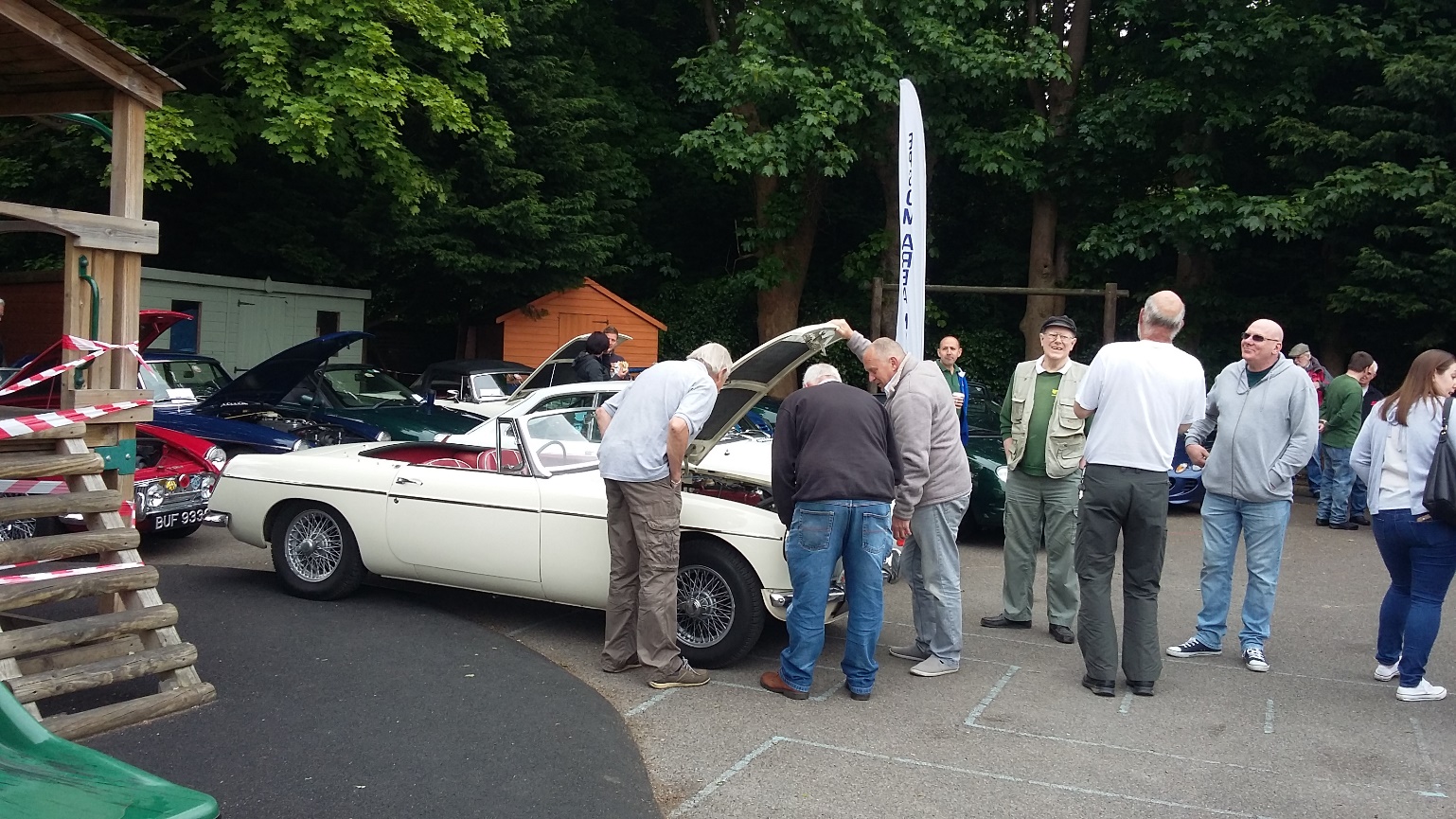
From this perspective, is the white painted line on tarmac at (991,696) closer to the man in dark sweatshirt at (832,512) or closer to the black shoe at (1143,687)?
the man in dark sweatshirt at (832,512)

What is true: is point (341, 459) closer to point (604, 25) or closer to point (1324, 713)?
point (1324, 713)

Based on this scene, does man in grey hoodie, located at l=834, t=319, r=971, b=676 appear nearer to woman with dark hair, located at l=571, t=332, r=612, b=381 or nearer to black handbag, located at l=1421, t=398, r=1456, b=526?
black handbag, located at l=1421, t=398, r=1456, b=526

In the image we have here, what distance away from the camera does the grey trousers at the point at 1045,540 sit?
7.00 meters

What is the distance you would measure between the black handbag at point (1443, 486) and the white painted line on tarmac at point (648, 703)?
12.7 ft

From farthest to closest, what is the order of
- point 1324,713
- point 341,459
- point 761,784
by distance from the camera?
point 341,459
point 1324,713
point 761,784

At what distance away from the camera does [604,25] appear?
2555 cm

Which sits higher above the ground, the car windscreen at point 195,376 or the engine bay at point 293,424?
the car windscreen at point 195,376

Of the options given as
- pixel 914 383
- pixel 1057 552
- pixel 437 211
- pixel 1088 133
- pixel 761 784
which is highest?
pixel 1088 133

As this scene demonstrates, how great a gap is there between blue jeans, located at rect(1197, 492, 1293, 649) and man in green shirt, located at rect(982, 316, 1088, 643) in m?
0.77

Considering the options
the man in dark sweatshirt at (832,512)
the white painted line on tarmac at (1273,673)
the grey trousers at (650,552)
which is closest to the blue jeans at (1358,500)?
the white painted line on tarmac at (1273,673)

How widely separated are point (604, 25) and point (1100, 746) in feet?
76.1

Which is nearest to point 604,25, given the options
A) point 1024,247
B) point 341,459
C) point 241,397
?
point 1024,247

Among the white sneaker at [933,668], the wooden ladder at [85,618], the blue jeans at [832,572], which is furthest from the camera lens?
the white sneaker at [933,668]

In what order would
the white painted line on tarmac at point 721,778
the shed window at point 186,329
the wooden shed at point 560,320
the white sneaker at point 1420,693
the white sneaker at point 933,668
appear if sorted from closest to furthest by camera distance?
1. the white painted line on tarmac at point 721,778
2. the white sneaker at point 1420,693
3. the white sneaker at point 933,668
4. the shed window at point 186,329
5. the wooden shed at point 560,320
